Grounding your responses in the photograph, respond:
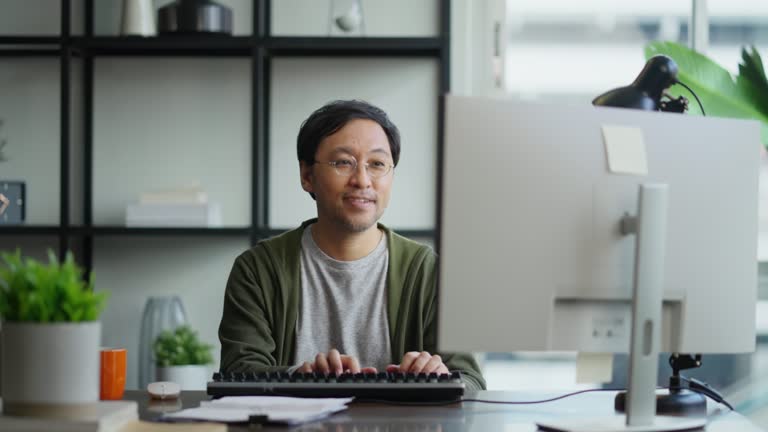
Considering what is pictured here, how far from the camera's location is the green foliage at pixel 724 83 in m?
3.34

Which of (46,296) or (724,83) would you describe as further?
(724,83)

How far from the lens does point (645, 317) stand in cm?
144

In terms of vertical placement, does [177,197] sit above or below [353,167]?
below

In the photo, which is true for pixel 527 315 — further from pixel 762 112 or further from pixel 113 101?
pixel 113 101

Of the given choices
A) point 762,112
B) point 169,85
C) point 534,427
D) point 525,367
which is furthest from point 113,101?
point 534,427

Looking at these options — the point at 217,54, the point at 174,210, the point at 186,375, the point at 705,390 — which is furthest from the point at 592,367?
the point at 217,54

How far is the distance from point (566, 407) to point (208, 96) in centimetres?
222

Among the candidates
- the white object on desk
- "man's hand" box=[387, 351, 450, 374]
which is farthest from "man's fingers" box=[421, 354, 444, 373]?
the white object on desk

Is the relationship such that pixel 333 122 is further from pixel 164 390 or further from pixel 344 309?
pixel 164 390

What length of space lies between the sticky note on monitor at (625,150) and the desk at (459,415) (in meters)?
0.41

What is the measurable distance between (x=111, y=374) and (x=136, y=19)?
195 cm

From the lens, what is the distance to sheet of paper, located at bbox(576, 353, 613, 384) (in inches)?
59.0

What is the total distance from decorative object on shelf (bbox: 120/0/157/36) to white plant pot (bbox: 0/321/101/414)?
7.52 feet

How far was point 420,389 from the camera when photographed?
1726 millimetres
